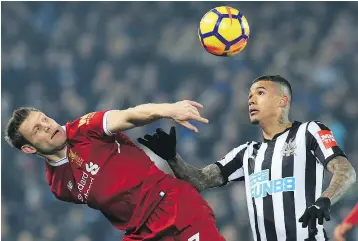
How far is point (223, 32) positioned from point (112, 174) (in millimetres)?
1367

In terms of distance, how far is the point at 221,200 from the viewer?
935 centimetres

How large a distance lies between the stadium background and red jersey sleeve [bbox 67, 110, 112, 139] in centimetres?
392

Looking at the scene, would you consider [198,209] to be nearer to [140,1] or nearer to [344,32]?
[344,32]

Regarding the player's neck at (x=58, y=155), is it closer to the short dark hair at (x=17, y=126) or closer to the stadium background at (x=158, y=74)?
the short dark hair at (x=17, y=126)

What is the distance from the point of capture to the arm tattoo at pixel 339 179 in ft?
15.5

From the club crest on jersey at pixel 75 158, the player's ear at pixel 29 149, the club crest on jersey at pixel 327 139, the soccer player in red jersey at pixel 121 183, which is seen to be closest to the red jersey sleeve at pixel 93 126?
the soccer player in red jersey at pixel 121 183

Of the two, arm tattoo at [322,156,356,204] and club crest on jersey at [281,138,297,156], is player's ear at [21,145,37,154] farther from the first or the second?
arm tattoo at [322,156,356,204]

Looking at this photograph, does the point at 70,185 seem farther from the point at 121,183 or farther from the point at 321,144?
the point at 321,144

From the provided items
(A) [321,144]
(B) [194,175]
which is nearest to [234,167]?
(B) [194,175]

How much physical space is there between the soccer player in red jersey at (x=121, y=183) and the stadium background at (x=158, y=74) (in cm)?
367

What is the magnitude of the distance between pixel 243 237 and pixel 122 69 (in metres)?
4.13

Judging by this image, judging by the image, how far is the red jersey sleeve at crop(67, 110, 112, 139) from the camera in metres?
4.94

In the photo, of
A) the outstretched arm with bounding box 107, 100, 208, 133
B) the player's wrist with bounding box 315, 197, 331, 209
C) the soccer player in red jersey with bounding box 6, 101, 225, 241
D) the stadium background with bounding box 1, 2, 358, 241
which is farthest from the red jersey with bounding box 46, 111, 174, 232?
the stadium background with bounding box 1, 2, 358, 241

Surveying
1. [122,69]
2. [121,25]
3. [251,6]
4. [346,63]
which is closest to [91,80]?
[122,69]
